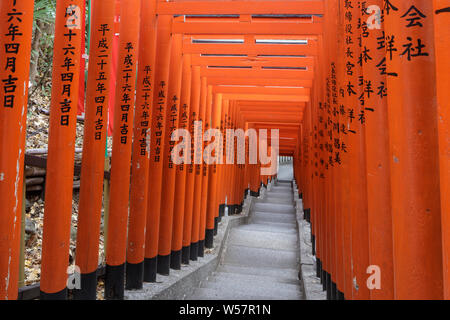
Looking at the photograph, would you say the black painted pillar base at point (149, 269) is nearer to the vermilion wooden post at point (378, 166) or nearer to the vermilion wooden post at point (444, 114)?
the vermilion wooden post at point (378, 166)

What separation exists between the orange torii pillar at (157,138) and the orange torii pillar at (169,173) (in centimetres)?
43

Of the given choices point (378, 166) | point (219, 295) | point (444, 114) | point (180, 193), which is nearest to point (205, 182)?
point (180, 193)

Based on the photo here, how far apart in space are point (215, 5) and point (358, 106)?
3356 millimetres

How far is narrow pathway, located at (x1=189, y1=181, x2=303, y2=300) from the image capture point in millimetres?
6512

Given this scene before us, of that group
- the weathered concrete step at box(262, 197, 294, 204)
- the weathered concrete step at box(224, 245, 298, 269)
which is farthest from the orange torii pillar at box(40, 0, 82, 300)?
the weathered concrete step at box(262, 197, 294, 204)

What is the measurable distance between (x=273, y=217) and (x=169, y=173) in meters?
10.1

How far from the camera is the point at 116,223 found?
14.7 feet

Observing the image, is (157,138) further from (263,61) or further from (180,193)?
Answer: (263,61)

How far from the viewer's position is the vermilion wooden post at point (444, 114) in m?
1.40

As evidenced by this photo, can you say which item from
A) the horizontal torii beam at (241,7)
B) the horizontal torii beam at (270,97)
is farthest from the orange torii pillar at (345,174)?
the horizontal torii beam at (270,97)

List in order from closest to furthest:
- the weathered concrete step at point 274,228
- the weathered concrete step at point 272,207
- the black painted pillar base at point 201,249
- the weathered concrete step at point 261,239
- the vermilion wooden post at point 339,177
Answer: the vermilion wooden post at point 339,177 → the black painted pillar base at point 201,249 → the weathered concrete step at point 261,239 → the weathered concrete step at point 274,228 → the weathered concrete step at point 272,207

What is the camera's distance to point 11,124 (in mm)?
2562
